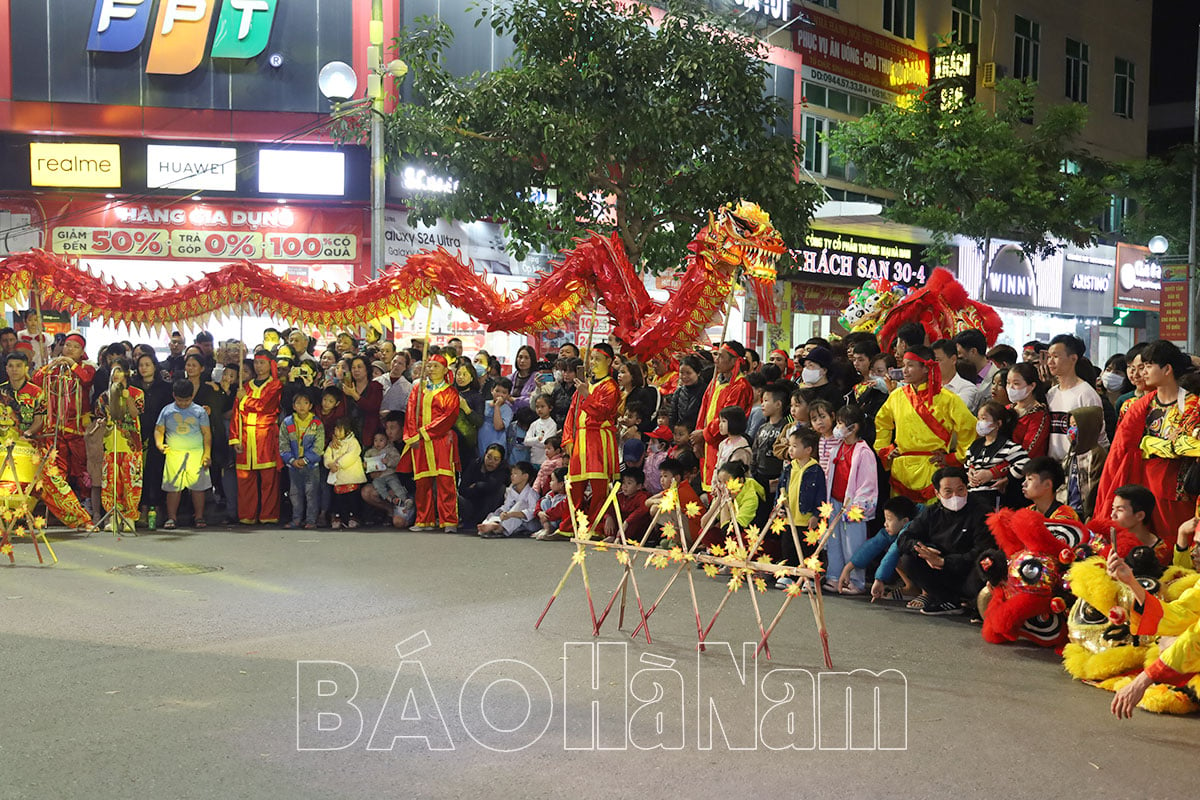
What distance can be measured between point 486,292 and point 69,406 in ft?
13.0

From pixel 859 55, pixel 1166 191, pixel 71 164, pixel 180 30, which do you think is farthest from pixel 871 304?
pixel 1166 191

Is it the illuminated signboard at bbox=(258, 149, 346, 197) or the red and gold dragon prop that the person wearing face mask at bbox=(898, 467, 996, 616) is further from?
the illuminated signboard at bbox=(258, 149, 346, 197)

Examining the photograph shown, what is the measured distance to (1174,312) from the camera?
938 inches

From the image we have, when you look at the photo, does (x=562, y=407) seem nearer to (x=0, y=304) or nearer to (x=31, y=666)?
(x=0, y=304)

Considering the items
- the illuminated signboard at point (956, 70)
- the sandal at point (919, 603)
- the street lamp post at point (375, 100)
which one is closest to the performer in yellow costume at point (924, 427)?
the sandal at point (919, 603)

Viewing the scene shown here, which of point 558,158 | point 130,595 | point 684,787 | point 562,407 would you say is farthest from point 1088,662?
point 558,158

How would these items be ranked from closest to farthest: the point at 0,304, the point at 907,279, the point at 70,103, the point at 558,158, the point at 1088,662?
the point at 1088,662
the point at 0,304
the point at 558,158
the point at 70,103
the point at 907,279

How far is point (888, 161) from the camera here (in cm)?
2294

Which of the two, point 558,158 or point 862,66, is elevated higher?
point 862,66

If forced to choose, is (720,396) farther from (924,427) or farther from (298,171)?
(298,171)

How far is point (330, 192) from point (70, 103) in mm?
4084

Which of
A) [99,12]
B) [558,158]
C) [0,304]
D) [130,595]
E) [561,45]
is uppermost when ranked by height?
[99,12]

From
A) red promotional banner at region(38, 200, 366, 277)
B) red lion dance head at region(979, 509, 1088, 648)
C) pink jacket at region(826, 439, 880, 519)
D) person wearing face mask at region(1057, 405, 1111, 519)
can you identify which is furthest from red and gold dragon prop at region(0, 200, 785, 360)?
red promotional banner at region(38, 200, 366, 277)

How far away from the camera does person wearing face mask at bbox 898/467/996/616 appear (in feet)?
25.7
